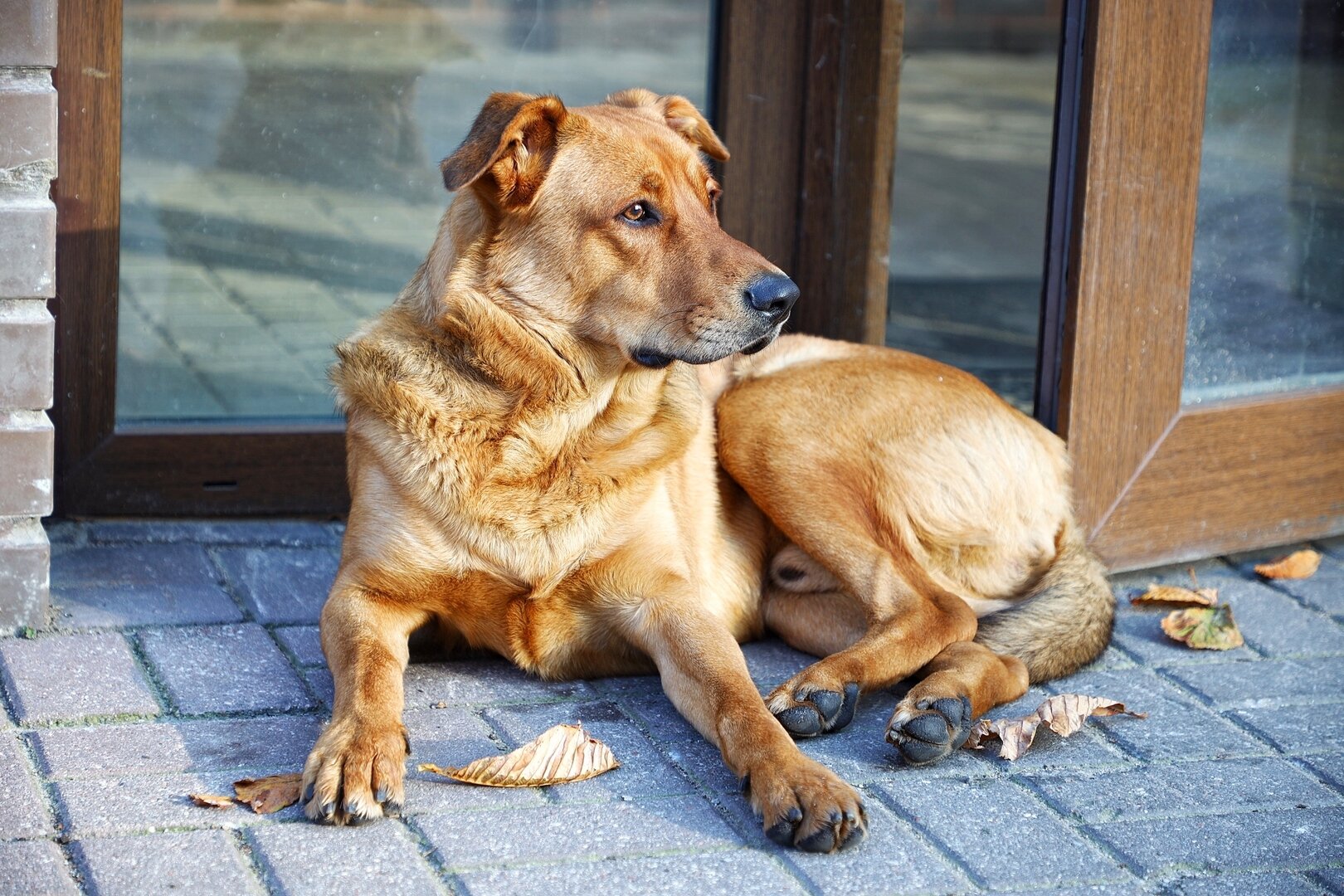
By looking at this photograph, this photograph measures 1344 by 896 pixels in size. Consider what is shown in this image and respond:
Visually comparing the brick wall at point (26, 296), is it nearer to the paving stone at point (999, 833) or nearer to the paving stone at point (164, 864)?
the paving stone at point (164, 864)

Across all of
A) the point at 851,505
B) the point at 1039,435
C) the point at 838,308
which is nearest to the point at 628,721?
the point at 851,505

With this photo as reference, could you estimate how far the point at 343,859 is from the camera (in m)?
2.40

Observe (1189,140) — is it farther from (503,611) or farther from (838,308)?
(503,611)

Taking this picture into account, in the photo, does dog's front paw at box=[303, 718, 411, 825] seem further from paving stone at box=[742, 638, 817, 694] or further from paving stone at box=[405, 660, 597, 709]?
paving stone at box=[742, 638, 817, 694]

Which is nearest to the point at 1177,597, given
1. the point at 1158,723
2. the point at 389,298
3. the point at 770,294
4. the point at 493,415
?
the point at 1158,723

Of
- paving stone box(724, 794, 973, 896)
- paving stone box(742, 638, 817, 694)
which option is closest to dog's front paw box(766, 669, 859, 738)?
paving stone box(742, 638, 817, 694)

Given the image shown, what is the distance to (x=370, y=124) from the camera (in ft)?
14.5

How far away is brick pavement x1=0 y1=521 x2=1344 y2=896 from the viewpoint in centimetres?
242

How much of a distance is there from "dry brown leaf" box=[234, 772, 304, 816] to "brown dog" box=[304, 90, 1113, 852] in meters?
0.15

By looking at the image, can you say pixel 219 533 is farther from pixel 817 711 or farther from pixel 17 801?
pixel 817 711

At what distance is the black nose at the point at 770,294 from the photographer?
301 centimetres

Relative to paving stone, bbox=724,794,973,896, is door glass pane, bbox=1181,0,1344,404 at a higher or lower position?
higher

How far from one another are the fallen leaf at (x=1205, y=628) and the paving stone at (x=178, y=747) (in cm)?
219

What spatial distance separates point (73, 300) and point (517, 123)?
5.47ft
